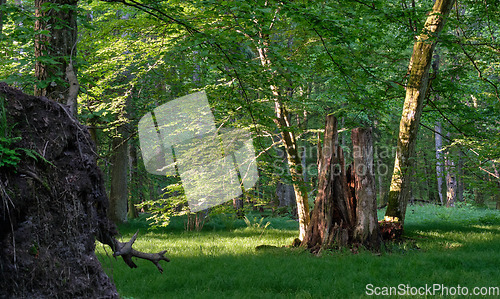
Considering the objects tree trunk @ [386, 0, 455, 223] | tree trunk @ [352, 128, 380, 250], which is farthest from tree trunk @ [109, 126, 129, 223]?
tree trunk @ [386, 0, 455, 223]

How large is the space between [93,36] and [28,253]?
407 inches

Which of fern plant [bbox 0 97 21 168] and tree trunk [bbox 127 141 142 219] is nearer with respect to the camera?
fern plant [bbox 0 97 21 168]

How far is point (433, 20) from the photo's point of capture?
32.6 feet

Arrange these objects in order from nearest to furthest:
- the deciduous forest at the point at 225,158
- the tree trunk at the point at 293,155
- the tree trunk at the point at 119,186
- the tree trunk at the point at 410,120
→ 1. the deciduous forest at the point at 225,158
2. the tree trunk at the point at 410,120
3. the tree trunk at the point at 293,155
4. the tree trunk at the point at 119,186

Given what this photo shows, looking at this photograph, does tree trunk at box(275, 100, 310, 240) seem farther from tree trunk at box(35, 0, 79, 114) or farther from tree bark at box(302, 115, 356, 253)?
tree trunk at box(35, 0, 79, 114)

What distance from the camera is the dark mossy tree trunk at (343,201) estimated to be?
384 inches

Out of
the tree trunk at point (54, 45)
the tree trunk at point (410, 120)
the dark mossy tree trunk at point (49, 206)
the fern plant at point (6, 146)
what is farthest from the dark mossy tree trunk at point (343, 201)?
the fern plant at point (6, 146)

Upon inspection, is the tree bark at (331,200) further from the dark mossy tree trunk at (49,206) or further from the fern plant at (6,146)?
the fern plant at (6,146)

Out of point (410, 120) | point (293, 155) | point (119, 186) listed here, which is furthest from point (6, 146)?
point (119, 186)

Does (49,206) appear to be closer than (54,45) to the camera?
Yes

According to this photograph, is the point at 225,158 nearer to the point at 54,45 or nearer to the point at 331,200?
the point at 331,200

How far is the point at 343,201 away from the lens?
10.2 metres

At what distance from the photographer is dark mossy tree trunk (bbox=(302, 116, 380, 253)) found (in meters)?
9.77

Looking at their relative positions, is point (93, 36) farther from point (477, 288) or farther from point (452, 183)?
point (452, 183)
